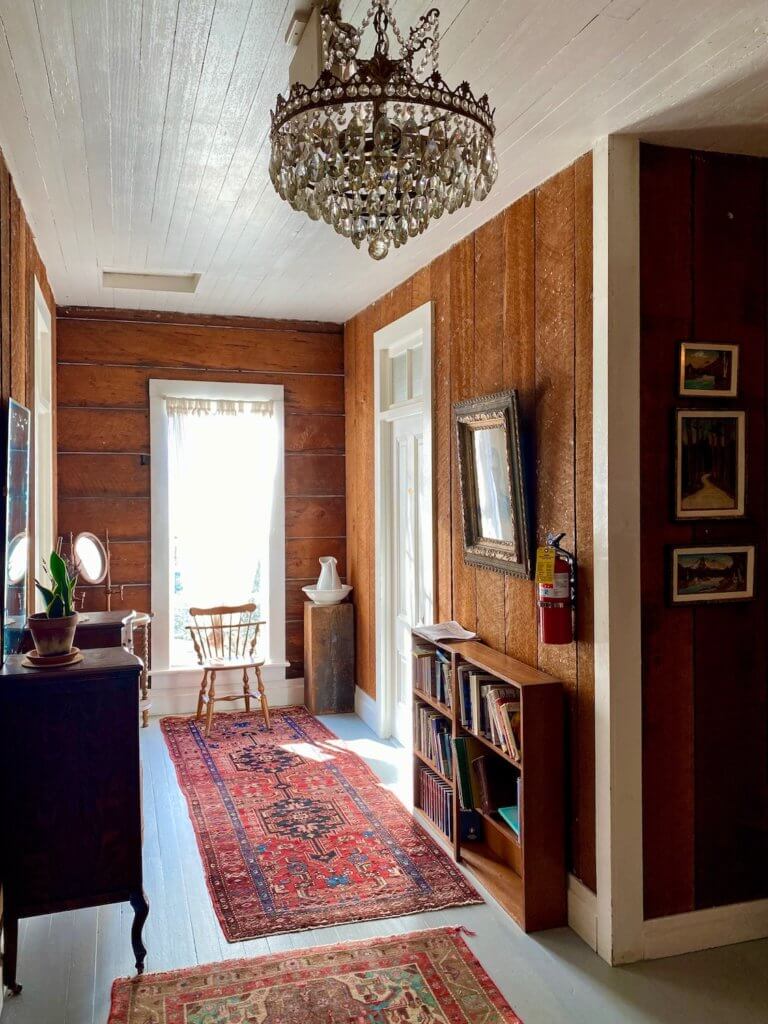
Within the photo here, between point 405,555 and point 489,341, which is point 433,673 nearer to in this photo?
point 405,555

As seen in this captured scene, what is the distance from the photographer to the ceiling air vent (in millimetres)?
4879

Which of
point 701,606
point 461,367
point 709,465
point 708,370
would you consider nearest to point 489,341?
point 461,367

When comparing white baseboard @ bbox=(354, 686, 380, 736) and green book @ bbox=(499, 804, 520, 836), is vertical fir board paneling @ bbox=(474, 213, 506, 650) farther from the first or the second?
white baseboard @ bbox=(354, 686, 380, 736)

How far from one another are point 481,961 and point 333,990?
1.67 ft

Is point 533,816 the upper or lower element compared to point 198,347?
lower

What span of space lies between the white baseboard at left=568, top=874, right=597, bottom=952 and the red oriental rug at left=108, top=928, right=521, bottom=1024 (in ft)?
1.36

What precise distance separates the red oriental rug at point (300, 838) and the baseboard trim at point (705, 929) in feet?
2.20

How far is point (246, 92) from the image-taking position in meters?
2.53

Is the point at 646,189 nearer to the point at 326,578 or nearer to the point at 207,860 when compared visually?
the point at 207,860

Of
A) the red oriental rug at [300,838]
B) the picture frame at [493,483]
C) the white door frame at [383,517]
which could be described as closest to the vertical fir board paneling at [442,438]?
the picture frame at [493,483]

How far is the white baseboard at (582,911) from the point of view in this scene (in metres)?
2.83

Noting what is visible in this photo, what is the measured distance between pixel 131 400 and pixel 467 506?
2.89 metres

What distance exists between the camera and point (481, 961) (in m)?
2.75

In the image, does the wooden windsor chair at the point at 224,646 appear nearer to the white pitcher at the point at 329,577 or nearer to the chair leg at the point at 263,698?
the chair leg at the point at 263,698
